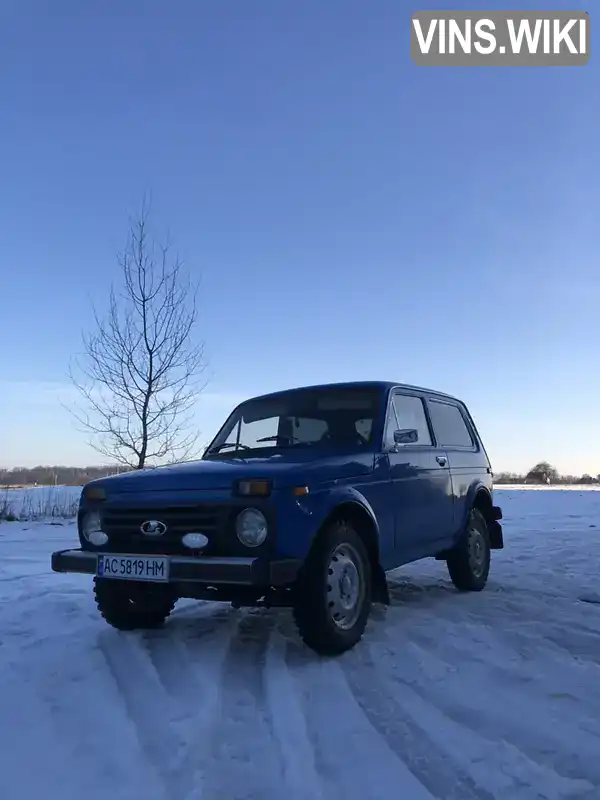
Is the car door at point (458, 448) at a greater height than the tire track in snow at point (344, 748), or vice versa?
the car door at point (458, 448)

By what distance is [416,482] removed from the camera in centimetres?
555

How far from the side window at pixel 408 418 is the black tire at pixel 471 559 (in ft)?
3.82

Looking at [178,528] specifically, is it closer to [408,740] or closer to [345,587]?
[345,587]

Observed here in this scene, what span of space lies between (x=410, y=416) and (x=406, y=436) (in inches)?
23.4

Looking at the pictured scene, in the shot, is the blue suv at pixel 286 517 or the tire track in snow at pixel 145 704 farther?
the blue suv at pixel 286 517

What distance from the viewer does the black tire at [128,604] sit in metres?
4.63

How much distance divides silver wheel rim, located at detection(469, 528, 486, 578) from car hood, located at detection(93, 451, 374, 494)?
2325mm

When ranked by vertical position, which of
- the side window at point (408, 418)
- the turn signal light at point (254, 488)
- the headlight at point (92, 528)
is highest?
the side window at point (408, 418)

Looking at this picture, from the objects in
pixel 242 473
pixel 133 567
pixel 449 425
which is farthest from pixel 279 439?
pixel 449 425

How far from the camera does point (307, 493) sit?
4.07 meters

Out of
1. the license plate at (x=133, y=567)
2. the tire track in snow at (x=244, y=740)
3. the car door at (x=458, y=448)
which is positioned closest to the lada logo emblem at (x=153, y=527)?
the license plate at (x=133, y=567)

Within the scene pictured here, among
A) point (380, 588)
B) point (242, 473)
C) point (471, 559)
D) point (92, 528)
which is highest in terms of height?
point (242, 473)

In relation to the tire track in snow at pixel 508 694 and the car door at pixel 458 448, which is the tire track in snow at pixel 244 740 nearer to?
the tire track in snow at pixel 508 694

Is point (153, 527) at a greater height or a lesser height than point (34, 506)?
greater
